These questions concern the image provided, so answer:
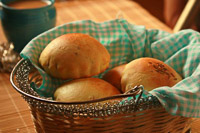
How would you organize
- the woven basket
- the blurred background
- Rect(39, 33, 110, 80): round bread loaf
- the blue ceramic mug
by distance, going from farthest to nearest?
the blurred background → the blue ceramic mug → Rect(39, 33, 110, 80): round bread loaf → the woven basket

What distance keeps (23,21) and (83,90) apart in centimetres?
32

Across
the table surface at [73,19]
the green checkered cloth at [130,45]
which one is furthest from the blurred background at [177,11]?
the green checkered cloth at [130,45]

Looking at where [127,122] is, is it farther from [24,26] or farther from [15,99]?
[24,26]

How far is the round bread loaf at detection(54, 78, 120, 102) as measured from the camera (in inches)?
19.6

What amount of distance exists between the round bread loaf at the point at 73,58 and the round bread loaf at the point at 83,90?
0.07 ft

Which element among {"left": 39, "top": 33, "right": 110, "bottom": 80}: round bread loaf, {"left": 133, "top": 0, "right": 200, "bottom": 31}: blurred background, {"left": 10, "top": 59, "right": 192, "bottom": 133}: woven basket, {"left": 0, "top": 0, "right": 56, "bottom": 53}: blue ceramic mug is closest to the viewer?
{"left": 10, "top": 59, "right": 192, "bottom": 133}: woven basket

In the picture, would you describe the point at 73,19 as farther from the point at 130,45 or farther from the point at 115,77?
the point at 115,77

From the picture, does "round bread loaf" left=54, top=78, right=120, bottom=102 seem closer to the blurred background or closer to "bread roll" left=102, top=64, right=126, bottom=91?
"bread roll" left=102, top=64, right=126, bottom=91

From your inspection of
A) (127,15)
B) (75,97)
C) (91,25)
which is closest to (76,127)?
(75,97)

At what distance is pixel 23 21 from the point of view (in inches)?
29.1

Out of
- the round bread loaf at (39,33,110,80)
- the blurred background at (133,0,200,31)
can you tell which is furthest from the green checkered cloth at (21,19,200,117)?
the blurred background at (133,0,200,31)

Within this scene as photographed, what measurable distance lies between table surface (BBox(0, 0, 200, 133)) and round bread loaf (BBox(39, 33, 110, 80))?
4.9 inches

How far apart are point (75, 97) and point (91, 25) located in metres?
0.25

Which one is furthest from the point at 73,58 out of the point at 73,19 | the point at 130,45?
the point at 73,19
